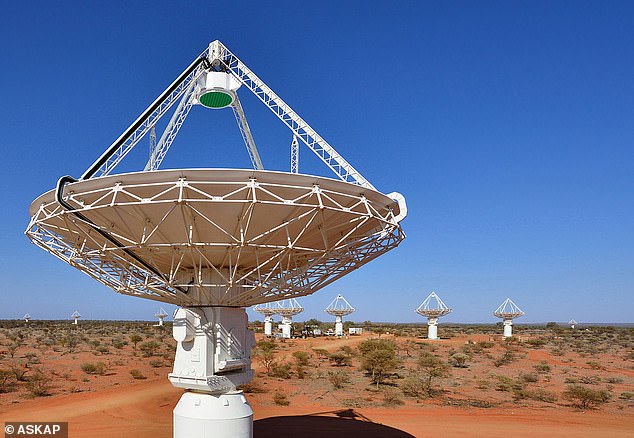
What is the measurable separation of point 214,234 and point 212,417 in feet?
16.0

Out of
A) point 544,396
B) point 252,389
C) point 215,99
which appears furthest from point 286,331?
point 215,99

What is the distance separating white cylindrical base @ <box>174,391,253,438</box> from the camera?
12.2 meters

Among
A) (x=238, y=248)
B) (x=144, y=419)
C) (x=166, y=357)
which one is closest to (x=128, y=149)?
(x=238, y=248)

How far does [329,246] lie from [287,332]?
2282 inches

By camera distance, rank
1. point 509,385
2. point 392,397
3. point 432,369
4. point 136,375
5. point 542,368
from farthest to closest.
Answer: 1. point 542,368
2. point 432,369
3. point 136,375
4. point 509,385
5. point 392,397

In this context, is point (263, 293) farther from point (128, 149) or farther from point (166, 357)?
point (166, 357)

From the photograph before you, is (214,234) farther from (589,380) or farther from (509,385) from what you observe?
(589,380)

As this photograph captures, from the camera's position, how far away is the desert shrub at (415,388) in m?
28.9

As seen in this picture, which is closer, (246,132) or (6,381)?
(246,132)

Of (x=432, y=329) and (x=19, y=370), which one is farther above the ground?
(x=19, y=370)

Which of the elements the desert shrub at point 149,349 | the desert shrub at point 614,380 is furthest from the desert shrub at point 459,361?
the desert shrub at point 149,349

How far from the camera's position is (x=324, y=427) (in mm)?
21328

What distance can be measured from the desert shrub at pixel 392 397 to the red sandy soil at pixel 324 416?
60 cm

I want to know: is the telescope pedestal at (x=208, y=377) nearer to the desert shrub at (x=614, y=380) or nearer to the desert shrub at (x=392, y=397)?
the desert shrub at (x=392, y=397)
